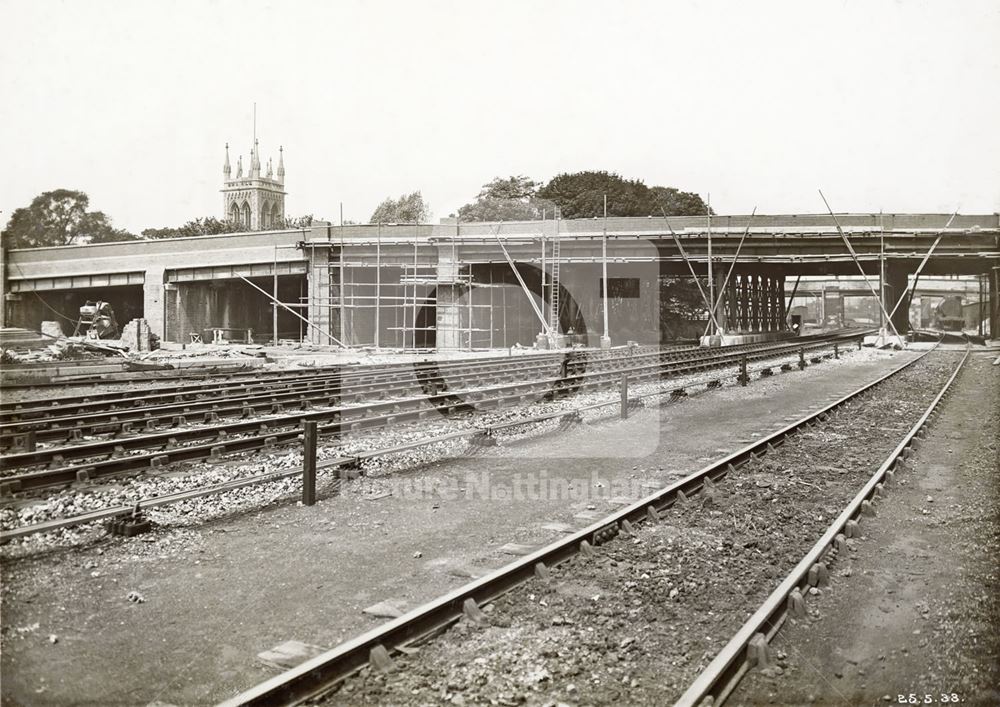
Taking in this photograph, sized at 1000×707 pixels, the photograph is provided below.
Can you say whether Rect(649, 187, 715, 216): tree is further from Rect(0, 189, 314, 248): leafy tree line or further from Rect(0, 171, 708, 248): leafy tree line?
Rect(0, 189, 314, 248): leafy tree line

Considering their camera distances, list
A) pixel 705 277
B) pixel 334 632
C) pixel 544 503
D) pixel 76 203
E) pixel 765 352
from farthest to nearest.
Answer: pixel 76 203 → pixel 705 277 → pixel 765 352 → pixel 544 503 → pixel 334 632

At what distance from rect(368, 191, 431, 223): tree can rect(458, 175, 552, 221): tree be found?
4.80m

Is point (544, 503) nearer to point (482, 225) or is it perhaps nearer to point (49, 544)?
point (49, 544)

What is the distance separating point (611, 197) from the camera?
229 ft

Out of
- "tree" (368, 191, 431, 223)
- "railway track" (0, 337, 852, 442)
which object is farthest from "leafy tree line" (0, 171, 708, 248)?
"railway track" (0, 337, 852, 442)

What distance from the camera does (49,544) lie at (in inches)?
254

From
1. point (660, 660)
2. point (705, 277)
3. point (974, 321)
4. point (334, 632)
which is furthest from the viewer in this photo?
point (974, 321)

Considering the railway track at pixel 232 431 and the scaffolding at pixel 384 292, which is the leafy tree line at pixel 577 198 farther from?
the railway track at pixel 232 431

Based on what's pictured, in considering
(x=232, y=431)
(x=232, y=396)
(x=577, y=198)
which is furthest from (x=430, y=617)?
(x=577, y=198)

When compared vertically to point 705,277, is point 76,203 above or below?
above

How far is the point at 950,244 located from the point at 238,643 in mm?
42606

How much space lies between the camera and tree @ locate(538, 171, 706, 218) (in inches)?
2697

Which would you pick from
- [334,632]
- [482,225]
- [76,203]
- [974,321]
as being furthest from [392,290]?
[974,321]

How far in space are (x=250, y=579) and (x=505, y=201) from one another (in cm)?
6844
